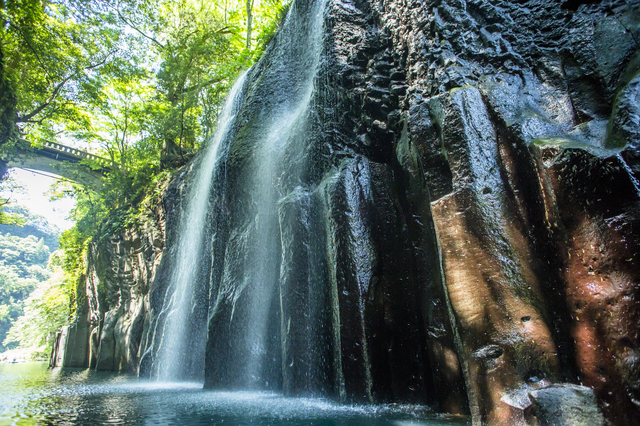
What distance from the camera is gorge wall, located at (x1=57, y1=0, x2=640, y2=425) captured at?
2.67 m

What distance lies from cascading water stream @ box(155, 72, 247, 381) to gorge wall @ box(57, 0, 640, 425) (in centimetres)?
129

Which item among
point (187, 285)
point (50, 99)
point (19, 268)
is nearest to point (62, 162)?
point (50, 99)

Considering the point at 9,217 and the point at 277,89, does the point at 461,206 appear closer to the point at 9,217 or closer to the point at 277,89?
the point at 277,89

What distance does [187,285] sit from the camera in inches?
345

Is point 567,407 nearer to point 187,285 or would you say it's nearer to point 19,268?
point 187,285

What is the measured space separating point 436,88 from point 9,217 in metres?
15.7

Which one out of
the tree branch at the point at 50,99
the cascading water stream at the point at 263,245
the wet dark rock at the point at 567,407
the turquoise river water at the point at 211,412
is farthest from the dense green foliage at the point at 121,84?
the wet dark rock at the point at 567,407

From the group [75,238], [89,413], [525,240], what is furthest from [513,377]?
[75,238]

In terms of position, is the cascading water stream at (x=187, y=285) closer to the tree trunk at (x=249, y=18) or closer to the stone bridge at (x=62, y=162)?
the tree trunk at (x=249, y=18)

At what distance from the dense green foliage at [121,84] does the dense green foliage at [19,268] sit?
48026mm

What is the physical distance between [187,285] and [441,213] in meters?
7.07

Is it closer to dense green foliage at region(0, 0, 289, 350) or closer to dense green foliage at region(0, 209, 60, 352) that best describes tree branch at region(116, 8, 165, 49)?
dense green foliage at region(0, 0, 289, 350)

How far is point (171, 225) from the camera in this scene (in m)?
10.9

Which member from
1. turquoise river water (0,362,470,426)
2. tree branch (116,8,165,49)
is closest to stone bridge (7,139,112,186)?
tree branch (116,8,165,49)
